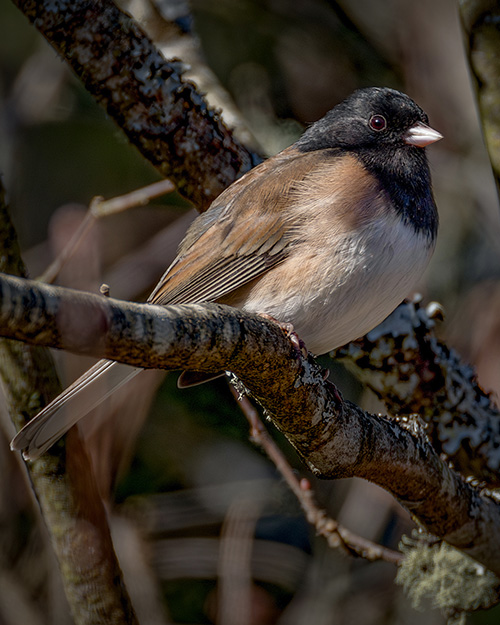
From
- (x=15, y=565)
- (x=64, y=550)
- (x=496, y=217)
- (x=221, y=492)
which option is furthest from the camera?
(x=496, y=217)

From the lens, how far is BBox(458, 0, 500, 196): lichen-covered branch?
1966mm

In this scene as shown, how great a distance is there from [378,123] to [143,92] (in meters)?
0.63

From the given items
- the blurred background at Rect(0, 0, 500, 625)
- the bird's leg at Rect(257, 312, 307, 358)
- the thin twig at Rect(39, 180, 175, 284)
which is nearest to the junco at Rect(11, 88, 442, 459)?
the bird's leg at Rect(257, 312, 307, 358)

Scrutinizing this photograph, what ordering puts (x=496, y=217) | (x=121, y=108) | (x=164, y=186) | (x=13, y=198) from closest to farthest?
(x=121, y=108), (x=164, y=186), (x=496, y=217), (x=13, y=198)

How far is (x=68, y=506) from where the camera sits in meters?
1.82

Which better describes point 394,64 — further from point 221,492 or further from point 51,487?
point 51,487

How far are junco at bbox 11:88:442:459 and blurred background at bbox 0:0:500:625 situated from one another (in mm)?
731

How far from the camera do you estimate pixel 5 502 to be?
282 cm

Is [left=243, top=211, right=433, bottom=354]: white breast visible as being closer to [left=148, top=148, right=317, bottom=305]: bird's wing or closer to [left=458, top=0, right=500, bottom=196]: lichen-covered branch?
[left=148, top=148, right=317, bottom=305]: bird's wing

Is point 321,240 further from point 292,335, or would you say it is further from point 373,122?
point 373,122

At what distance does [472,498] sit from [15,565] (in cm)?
177

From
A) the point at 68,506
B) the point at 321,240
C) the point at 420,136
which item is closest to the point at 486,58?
the point at 420,136

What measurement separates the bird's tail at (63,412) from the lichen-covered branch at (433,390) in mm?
780

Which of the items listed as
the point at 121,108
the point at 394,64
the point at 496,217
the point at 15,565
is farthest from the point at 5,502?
the point at 394,64
